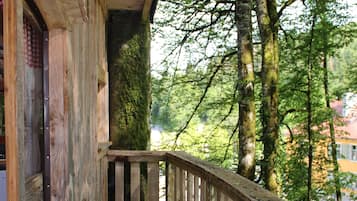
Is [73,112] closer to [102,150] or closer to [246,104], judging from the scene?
[102,150]

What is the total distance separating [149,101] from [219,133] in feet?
21.2

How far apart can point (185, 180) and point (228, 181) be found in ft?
3.34

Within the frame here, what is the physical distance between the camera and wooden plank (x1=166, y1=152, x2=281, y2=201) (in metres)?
1.54

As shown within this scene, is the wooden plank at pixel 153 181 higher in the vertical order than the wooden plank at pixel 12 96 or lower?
lower

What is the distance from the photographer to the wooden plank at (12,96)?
2.94 ft

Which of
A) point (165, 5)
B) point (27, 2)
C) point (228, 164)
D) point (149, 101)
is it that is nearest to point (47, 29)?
point (27, 2)

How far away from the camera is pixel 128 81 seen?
3.82 m

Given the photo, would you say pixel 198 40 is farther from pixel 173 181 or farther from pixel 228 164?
pixel 173 181

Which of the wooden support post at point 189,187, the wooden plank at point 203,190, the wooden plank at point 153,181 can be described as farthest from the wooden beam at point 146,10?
the wooden plank at point 203,190

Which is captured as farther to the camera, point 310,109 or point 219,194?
point 310,109

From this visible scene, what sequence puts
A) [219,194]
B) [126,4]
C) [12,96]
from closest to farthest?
[12,96] → [219,194] → [126,4]

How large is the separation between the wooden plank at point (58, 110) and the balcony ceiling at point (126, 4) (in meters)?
2.06

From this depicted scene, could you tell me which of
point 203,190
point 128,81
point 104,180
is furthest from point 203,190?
point 128,81

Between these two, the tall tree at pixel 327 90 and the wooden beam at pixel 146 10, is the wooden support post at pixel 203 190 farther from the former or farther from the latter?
the tall tree at pixel 327 90
